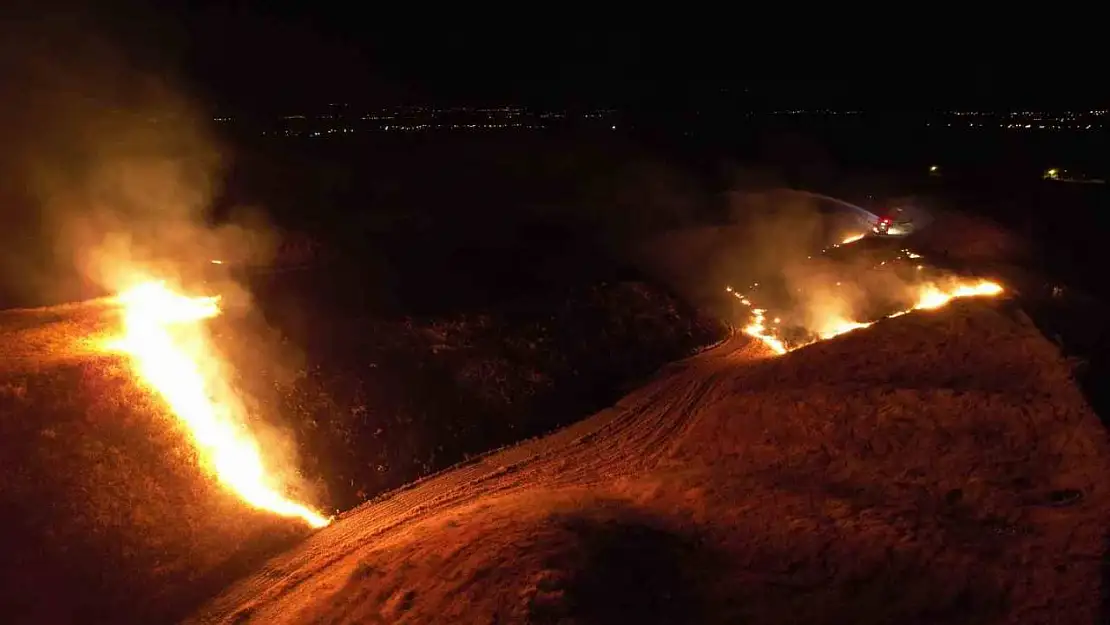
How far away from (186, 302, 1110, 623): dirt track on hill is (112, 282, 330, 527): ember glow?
1.32m

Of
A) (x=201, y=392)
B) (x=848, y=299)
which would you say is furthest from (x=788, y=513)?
(x=201, y=392)

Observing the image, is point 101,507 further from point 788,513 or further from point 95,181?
point 95,181

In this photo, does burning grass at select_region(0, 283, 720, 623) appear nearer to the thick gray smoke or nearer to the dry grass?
the dry grass

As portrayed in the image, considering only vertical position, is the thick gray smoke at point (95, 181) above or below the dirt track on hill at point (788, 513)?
above

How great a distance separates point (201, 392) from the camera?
11.1m

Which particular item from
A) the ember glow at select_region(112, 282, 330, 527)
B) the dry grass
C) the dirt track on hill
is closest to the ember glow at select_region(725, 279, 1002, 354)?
the dirt track on hill

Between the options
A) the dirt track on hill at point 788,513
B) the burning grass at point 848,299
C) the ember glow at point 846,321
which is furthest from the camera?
the burning grass at point 848,299

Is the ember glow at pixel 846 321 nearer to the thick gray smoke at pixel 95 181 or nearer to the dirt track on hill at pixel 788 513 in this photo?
the dirt track on hill at pixel 788 513

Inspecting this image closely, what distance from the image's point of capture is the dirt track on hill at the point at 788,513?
21.9 ft

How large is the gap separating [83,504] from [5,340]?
4.54 metres

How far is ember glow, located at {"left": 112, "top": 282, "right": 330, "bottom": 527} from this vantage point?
994 centimetres

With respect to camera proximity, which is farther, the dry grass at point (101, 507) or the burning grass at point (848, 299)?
the burning grass at point (848, 299)

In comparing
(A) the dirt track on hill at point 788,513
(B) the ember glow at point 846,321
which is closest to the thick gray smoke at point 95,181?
(A) the dirt track on hill at point 788,513

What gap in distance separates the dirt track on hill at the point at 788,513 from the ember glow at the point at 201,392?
132 centimetres
